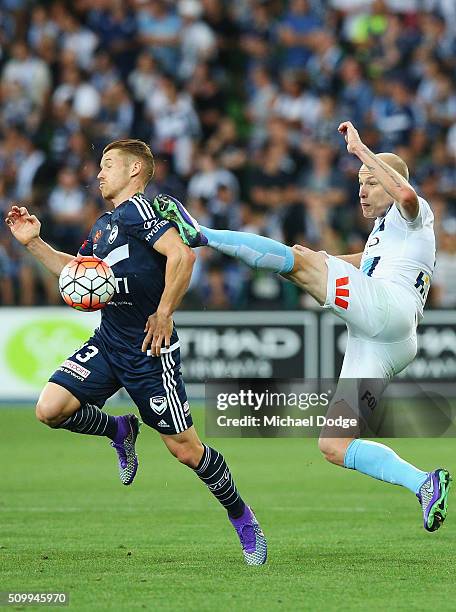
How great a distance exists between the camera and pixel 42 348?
16906 millimetres

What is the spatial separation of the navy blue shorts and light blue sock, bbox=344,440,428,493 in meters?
0.98

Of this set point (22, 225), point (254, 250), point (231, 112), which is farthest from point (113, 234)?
point (231, 112)

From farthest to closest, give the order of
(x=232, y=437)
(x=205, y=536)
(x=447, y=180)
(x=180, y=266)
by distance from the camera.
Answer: (x=447, y=180) → (x=232, y=437) → (x=205, y=536) → (x=180, y=266)

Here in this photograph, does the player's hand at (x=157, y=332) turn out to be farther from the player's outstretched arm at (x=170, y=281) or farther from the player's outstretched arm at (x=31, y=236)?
the player's outstretched arm at (x=31, y=236)

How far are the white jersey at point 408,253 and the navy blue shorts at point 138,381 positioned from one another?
1.39 metres

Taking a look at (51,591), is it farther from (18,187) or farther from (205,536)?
(18,187)

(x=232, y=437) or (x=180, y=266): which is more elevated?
(x=180, y=266)

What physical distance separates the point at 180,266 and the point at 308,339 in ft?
31.4

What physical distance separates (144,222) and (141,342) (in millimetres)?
711

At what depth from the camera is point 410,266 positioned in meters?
7.93

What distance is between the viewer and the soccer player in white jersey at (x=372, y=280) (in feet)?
24.5

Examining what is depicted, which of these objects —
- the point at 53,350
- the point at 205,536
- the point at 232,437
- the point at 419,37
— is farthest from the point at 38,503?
the point at 419,37

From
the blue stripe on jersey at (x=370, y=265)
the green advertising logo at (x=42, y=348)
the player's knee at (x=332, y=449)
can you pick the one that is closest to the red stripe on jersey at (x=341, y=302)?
the blue stripe on jersey at (x=370, y=265)

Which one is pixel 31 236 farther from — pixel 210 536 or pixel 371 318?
pixel 210 536
